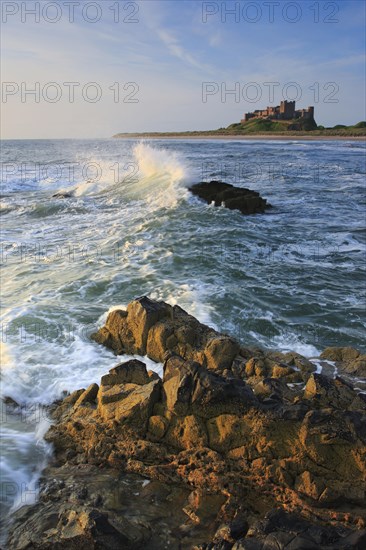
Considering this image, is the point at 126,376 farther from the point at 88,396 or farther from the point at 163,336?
the point at 163,336

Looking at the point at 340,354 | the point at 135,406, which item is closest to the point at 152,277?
the point at 340,354

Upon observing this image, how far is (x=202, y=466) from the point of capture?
4715mm

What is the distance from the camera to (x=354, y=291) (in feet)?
36.3

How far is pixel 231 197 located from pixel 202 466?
18.1 metres

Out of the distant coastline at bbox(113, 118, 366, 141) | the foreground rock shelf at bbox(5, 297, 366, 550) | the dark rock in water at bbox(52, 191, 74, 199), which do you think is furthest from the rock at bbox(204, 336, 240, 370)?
the distant coastline at bbox(113, 118, 366, 141)

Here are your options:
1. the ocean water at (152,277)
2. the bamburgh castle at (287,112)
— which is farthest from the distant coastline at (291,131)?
the ocean water at (152,277)

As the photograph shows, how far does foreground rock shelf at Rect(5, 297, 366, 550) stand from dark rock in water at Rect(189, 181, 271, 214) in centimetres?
1530

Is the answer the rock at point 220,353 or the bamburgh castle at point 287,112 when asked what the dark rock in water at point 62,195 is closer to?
the rock at point 220,353

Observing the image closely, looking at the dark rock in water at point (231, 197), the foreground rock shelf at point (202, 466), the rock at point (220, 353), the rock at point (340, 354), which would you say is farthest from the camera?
the dark rock in water at point (231, 197)

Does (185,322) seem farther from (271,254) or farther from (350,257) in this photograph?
(350,257)

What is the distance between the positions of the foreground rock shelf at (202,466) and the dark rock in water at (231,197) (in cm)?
1530

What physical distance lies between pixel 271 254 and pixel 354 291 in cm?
367

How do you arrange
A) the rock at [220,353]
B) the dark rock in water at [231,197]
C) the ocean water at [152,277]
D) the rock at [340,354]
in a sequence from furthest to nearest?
the dark rock in water at [231,197]
the rock at [340,354]
the ocean water at [152,277]
the rock at [220,353]

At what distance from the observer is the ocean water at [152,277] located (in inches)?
278
